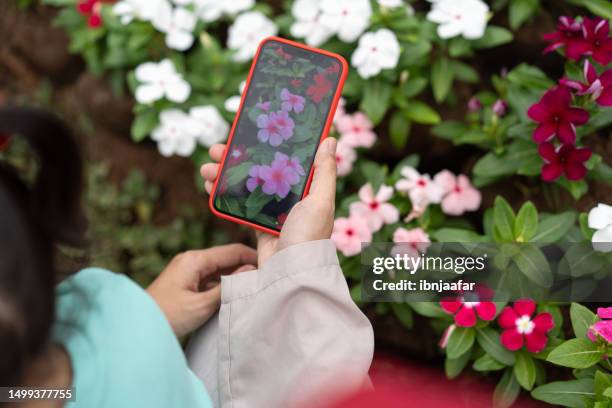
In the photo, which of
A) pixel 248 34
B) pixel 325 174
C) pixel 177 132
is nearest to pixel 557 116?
pixel 325 174

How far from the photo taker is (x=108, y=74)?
6.96 ft

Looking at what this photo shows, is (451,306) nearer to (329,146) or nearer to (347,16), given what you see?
(329,146)

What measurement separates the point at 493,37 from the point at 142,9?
97 centimetres

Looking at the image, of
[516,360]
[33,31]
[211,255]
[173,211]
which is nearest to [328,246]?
[211,255]

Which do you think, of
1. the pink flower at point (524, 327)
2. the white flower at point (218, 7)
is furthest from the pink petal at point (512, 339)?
the white flower at point (218, 7)

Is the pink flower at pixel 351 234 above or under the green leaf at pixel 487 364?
above

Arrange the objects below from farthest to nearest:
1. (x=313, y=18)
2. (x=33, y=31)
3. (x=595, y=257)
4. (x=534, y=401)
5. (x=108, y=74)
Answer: (x=33, y=31), (x=108, y=74), (x=313, y=18), (x=534, y=401), (x=595, y=257)

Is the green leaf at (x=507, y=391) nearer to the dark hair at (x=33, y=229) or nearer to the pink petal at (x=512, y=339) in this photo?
the pink petal at (x=512, y=339)

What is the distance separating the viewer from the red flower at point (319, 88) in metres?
1.25

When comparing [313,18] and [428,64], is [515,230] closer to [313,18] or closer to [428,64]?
[428,64]

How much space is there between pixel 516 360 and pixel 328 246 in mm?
601

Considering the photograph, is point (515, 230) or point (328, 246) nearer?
point (328, 246)

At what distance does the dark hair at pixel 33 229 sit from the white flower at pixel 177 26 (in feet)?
3.43

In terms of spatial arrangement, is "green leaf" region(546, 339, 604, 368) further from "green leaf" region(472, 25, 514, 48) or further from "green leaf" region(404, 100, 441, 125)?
"green leaf" region(472, 25, 514, 48)
